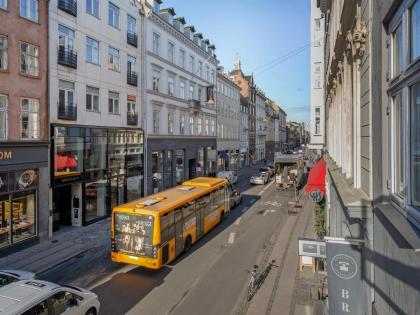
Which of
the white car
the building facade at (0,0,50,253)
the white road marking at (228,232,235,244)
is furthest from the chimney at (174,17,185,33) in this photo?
the white car

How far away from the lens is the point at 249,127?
69.5 m

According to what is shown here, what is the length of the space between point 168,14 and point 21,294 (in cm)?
3051

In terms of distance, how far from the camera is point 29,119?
56.5ft

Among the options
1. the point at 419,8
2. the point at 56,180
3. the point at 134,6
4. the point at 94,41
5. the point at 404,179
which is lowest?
the point at 56,180

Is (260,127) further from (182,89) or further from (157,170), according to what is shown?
(157,170)

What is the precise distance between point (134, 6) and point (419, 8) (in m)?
27.1

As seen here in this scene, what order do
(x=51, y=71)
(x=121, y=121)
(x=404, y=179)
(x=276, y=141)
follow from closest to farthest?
(x=404, y=179)
(x=51, y=71)
(x=121, y=121)
(x=276, y=141)

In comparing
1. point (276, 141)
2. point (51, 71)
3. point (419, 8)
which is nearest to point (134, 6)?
point (51, 71)

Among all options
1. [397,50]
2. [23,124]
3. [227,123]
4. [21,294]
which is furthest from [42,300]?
[227,123]

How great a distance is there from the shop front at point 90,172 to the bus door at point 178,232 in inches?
321

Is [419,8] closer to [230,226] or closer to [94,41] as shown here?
[230,226]

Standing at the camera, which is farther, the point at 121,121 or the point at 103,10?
the point at 121,121

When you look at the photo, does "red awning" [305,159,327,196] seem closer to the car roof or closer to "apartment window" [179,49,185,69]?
the car roof

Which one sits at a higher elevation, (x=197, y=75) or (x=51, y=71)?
(x=197, y=75)
